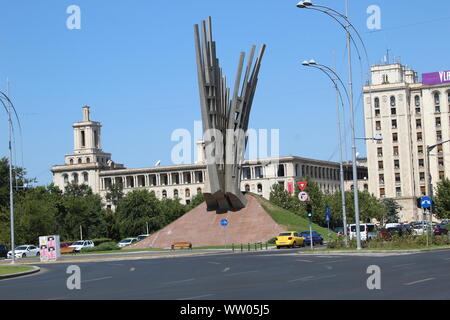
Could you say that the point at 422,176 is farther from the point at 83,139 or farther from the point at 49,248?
the point at 49,248

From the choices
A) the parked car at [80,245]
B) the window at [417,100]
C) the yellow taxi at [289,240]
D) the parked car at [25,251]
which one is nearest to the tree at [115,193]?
the window at [417,100]

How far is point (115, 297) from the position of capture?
19750 mm

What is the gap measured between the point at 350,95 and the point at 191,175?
433 ft

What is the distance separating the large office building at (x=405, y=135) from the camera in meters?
138

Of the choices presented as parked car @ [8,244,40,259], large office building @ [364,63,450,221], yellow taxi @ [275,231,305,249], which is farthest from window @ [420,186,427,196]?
yellow taxi @ [275,231,305,249]

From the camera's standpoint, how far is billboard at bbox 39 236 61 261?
53844 millimetres

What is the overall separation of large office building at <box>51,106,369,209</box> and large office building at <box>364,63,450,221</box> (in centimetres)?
2775

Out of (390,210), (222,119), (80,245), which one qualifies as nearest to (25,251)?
(80,245)

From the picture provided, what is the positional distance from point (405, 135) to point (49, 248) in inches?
3748

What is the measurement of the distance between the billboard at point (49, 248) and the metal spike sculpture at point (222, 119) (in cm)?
1728

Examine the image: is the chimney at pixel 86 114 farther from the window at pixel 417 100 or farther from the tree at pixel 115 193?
the window at pixel 417 100
